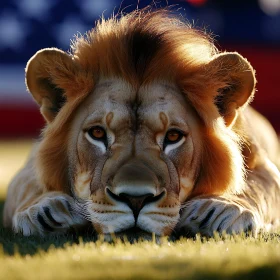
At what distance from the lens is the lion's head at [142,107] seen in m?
3.91

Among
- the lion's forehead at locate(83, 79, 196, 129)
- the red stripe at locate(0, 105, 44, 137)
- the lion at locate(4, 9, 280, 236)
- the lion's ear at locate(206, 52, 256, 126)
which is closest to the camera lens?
the lion at locate(4, 9, 280, 236)

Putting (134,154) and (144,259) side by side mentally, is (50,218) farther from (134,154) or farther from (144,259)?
(144,259)

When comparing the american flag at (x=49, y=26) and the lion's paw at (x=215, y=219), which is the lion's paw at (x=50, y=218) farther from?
the american flag at (x=49, y=26)

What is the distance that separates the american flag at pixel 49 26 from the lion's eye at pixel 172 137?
29.1 ft

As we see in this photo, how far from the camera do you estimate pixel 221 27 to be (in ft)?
44.4

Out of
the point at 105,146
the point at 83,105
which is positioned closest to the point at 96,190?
the point at 105,146

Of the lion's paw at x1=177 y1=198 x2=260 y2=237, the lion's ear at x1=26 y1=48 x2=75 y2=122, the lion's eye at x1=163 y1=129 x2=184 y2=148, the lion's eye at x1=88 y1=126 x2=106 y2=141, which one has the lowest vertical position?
the lion's paw at x1=177 y1=198 x2=260 y2=237

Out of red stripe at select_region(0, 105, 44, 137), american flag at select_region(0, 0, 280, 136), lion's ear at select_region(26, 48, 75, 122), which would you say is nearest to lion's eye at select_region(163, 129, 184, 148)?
lion's ear at select_region(26, 48, 75, 122)

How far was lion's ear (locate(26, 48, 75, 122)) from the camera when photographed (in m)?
4.19

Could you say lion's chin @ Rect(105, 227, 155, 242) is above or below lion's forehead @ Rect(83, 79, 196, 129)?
below

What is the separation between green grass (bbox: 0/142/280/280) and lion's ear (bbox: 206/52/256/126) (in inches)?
35.4

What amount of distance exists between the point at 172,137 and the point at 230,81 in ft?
1.75

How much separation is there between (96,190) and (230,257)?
3.33 feet

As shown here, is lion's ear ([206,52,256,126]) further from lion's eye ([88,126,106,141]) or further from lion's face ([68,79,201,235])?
lion's eye ([88,126,106,141])
